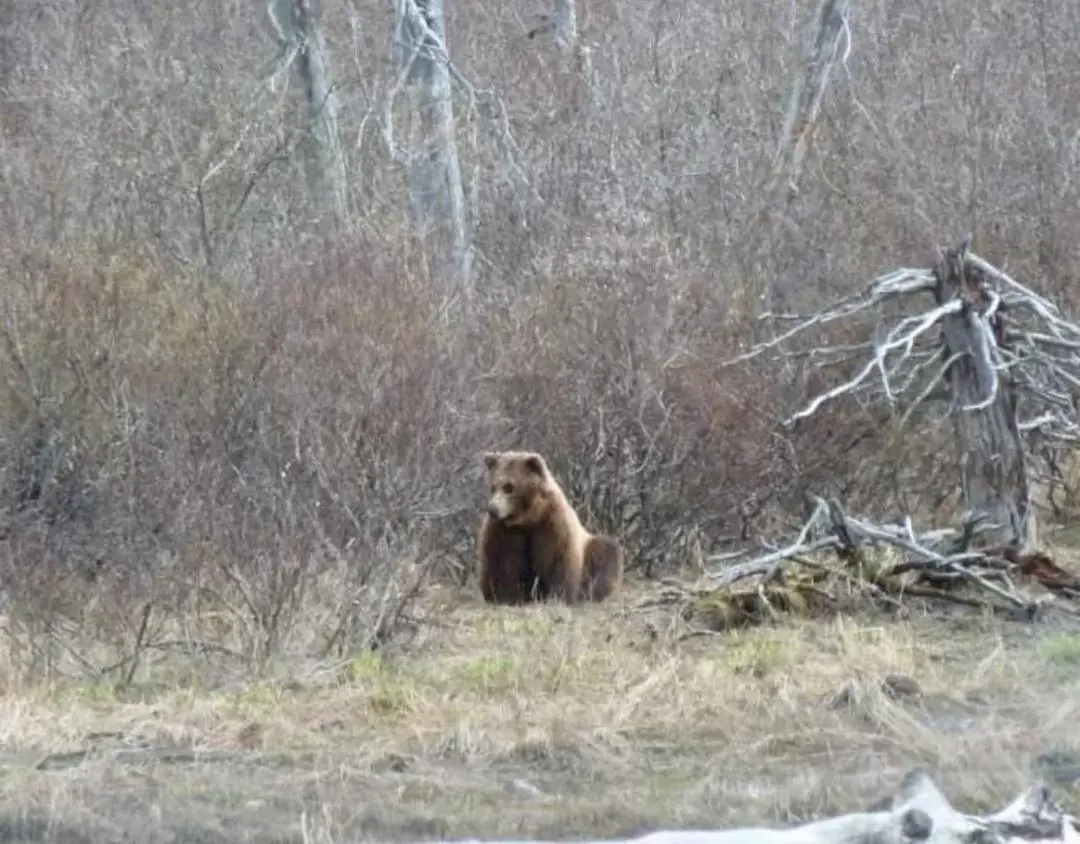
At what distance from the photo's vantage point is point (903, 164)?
17250mm

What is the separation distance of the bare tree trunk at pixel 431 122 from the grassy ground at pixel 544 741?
6.56 m

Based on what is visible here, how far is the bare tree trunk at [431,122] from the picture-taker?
619 inches

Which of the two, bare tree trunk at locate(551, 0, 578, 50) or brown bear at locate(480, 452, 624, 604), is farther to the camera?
bare tree trunk at locate(551, 0, 578, 50)

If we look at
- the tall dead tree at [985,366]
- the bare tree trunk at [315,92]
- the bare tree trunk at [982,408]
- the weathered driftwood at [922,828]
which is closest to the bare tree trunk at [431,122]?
the bare tree trunk at [315,92]

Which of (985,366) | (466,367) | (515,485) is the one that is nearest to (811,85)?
(466,367)

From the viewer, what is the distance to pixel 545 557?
12.2 m

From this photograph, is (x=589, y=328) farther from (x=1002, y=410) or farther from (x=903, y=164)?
(x=903, y=164)

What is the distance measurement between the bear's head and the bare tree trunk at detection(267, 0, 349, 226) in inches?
224

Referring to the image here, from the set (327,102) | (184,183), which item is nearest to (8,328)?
(184,183)

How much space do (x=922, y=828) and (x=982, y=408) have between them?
5.34 m

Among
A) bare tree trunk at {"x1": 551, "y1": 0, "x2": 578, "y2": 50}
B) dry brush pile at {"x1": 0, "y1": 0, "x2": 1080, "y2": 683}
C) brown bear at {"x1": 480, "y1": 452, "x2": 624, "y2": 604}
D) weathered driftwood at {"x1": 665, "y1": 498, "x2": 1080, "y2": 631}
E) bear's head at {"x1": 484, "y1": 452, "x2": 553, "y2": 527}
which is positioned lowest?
brown bear at {"x1": 480, "y1": 452, "x2": 624, "y2": 604}

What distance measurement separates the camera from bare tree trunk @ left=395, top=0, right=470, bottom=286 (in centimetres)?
1573

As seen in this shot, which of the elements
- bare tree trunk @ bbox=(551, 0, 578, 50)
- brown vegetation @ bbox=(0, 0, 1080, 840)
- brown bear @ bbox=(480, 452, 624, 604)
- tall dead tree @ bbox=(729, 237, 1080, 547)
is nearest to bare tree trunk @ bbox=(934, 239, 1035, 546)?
tall dead tree @ bbox=(729, 237, 1080, 547)

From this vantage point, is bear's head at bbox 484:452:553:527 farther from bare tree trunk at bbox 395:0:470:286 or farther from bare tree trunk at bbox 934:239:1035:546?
bare tree trunk at bbox 395:0:470:286
